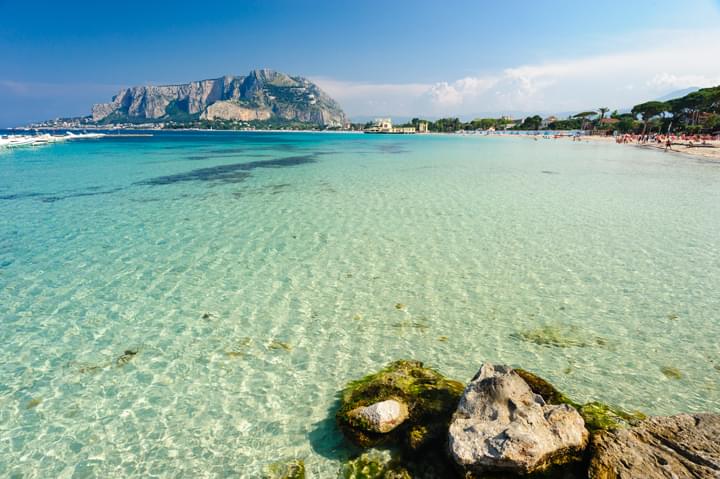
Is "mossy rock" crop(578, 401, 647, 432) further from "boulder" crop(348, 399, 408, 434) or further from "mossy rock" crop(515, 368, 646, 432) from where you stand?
"boulder" crop(348, 399, 408, 434)

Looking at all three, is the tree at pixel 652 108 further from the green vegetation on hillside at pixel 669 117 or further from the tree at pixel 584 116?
the tree at pixel 584 116

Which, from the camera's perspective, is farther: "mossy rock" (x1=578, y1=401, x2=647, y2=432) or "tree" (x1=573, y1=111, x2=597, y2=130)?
"tree" (x1=573, y1=111, x2=597, y2=130)

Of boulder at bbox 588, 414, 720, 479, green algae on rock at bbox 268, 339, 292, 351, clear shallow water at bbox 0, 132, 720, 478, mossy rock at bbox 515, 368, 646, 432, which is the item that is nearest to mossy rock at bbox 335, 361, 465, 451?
clear shallow water at bbox 0, 132, 720, 478

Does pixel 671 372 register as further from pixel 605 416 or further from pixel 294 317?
pixel 294 317

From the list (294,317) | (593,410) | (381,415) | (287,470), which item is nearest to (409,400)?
(381,415)

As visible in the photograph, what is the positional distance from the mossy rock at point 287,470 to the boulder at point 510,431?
5.52 feet

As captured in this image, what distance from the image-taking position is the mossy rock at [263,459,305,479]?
160 inches

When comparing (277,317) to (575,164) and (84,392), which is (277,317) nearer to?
(84,392)

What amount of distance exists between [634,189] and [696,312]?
17.3 m

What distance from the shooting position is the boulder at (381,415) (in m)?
4.39

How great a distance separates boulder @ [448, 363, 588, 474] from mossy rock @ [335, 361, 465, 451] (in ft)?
1.22

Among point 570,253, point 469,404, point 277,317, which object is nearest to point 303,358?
point 277,317

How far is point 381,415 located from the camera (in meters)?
4.42

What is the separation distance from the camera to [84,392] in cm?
531
